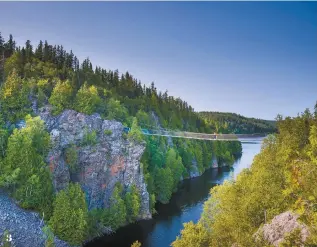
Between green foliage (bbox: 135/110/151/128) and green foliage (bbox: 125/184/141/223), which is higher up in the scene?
green foliage (bbox: 135/110/151/128)

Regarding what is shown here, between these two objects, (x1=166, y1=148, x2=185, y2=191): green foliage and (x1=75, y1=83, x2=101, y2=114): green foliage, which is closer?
(x1=75, y1=83, x2=101, y2=114): green foliage

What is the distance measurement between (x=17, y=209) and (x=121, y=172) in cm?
1624

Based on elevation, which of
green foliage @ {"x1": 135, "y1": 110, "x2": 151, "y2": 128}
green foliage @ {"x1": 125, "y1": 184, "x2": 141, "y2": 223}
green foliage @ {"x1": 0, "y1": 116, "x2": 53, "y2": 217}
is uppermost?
green foliage @ {"x1": 135, "y1": 110, "x2": 151, "y2": 128}

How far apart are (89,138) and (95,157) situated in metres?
2.81

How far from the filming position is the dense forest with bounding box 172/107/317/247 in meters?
19.6

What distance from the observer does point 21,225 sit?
104ft

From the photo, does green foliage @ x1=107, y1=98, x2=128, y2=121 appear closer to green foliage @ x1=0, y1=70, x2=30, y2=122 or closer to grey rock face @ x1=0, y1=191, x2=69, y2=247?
green foliage @ x1=0, y1=70, x2=30, y2=122

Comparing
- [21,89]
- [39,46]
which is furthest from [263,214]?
[39,46]

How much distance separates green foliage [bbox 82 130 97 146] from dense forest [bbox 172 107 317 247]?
74.0ft

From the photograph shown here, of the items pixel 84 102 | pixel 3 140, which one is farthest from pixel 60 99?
pixel 3 140

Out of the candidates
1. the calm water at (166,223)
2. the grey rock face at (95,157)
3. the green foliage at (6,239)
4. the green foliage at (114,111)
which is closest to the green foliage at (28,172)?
the grey rock face at (95,157)

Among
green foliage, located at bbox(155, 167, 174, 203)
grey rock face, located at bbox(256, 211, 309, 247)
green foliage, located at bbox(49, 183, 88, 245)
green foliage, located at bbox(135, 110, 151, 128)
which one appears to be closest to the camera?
grey rock face, located at bbox(256, 211, 309, 247)

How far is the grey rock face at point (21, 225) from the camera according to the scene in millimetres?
30438

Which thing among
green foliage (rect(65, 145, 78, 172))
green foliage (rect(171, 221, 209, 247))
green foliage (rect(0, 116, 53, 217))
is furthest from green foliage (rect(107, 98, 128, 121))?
green foliage (rect(171, 221, 209, 247))
